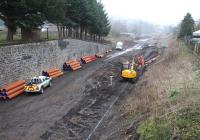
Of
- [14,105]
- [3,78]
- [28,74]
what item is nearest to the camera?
[14,105]

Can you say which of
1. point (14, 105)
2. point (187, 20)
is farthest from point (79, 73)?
point (187, 20)

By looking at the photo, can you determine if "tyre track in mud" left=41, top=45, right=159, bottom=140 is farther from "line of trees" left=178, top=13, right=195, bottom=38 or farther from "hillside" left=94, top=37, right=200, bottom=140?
"line of trees" left=178, top=13, right=195, bottom=38

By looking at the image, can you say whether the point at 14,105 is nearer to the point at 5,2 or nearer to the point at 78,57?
the point at 5,2

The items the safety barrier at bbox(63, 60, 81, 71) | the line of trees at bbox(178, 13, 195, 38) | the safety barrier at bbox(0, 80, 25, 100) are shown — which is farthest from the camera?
the line of trees at bbox(178, 13, 195, 38)

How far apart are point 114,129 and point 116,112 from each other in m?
4.40

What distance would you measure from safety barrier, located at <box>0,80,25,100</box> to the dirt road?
0.78m

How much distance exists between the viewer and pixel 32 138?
60.4ft

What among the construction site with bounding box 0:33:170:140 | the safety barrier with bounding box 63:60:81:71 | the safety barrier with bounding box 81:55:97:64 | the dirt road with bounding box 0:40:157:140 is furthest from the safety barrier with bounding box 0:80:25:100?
the safety barrier with bounding box 81:55:97:64

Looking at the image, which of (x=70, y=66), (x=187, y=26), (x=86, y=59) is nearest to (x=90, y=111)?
(x=70, y=66)

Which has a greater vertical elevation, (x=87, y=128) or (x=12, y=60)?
(x=12, y=60)

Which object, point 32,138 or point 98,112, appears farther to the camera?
point 98,112

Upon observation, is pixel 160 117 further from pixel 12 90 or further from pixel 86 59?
pixel 86 59

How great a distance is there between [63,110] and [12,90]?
6.62 metres

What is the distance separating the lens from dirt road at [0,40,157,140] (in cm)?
1939
